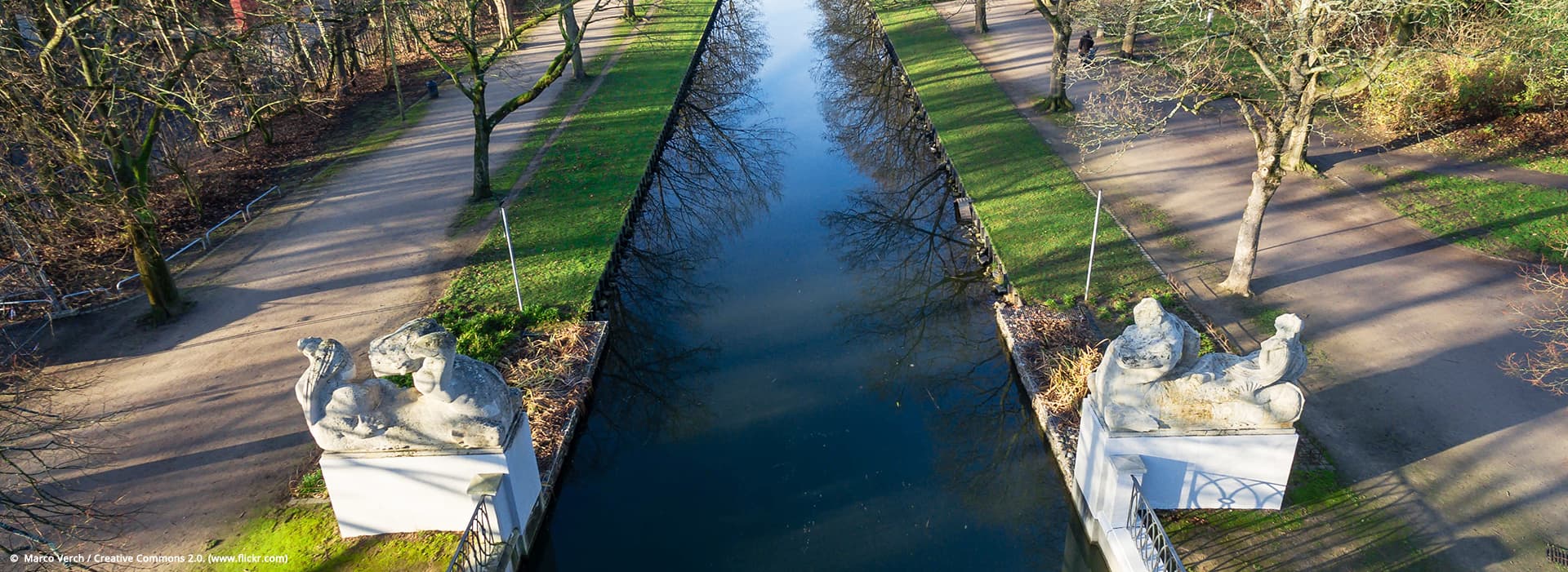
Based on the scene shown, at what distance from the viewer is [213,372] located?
47.9ft

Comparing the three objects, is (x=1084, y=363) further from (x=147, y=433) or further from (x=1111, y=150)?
(x=147, y=433)

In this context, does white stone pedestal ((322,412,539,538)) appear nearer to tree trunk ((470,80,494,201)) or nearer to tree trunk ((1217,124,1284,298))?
tree trunk ((470,80,494,201))

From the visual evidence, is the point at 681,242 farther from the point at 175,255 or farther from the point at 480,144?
the point at 175,255

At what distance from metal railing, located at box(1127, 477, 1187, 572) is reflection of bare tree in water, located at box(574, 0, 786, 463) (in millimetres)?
6448

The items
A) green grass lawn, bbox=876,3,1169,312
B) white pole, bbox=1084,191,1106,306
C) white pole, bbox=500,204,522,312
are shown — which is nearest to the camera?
white pole, bbox=1084,191,1106,306

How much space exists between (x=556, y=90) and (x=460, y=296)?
50.1 feet

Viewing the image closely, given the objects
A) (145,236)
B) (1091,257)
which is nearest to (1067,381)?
(1091,257)

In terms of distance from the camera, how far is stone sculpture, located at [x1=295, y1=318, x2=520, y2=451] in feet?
31.8

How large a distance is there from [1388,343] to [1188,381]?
19.3 ft

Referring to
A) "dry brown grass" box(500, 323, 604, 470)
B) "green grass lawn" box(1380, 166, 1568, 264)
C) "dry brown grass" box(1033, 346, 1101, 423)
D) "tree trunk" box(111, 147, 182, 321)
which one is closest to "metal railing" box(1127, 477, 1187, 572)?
"dry brown grass" box(1033, 346, 1101, 423)

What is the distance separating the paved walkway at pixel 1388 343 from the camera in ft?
34.5

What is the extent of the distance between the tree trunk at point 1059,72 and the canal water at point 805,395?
4181mm

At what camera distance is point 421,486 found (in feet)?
35.0

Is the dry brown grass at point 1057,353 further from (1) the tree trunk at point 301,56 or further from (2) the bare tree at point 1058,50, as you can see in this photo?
(1) the tree trunk at point 301,56
